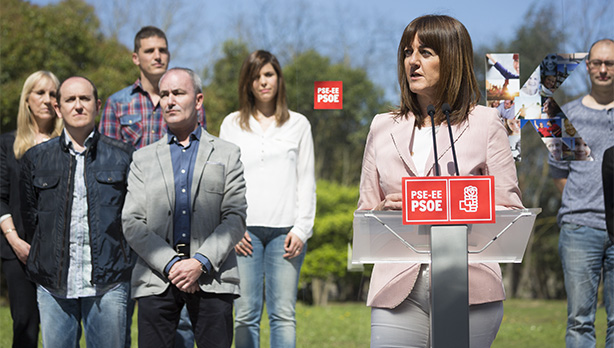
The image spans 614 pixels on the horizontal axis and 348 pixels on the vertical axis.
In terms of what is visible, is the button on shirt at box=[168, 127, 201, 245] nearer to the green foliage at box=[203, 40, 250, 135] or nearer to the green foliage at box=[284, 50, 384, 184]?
the green foliage at box=[284, 50, 384, 184]

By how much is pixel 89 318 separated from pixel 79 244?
1.29ft

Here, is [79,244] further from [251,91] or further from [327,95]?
[327,95]

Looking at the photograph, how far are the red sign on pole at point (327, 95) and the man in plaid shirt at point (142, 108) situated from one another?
2.60 ft

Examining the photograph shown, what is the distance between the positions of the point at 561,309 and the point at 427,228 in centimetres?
384

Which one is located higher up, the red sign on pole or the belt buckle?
the red sign on pole

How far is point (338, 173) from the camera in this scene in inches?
233

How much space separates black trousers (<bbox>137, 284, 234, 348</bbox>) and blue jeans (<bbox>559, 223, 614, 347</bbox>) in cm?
224

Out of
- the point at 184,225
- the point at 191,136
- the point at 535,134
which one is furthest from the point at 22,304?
the point at 535,134

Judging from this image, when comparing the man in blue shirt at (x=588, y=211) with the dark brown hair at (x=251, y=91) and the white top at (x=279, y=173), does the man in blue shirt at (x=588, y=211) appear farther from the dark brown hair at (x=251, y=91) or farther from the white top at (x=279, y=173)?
the dark brown hair at (x=251, y=91)

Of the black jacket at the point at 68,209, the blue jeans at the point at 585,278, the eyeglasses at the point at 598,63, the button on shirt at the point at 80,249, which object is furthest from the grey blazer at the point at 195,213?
the eyeglasses at the point at 598,63

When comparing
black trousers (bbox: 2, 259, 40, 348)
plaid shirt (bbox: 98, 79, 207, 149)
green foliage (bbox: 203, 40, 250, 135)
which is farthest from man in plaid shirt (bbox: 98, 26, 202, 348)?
green foliage (bbox: 203, 40, 250, 135)

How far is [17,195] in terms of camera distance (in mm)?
4402

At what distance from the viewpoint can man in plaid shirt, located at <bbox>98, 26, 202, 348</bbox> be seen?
4.60 meters

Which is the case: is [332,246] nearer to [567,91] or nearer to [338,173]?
[338,173]
